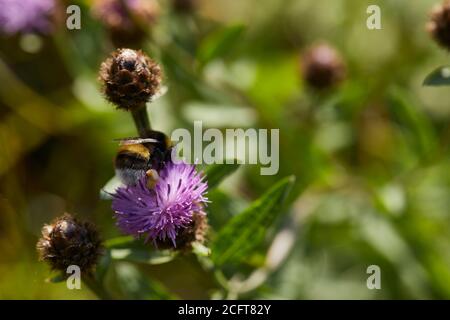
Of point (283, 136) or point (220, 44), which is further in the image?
point (283, 136)

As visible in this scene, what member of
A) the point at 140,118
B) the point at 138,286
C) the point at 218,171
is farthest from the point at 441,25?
the point at 138,286

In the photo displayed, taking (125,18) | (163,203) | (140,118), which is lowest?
(163,203)

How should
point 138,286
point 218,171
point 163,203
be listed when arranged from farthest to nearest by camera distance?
point 138,286 < point 218,171 < point 163,203

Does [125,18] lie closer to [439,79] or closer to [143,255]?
[143,255]

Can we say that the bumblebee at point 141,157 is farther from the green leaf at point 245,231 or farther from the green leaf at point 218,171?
the green leaf at point 245,231
